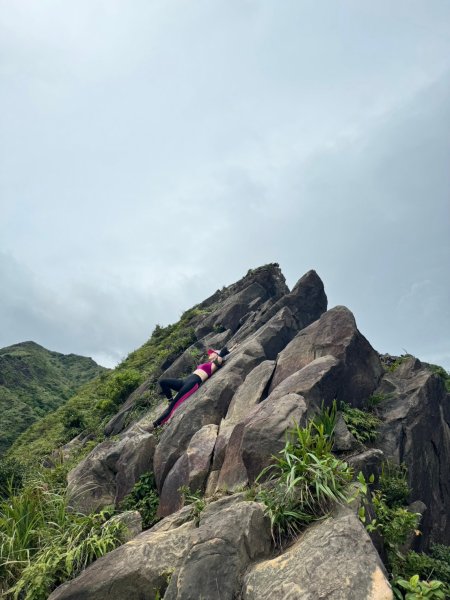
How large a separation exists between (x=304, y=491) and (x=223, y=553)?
1.78 m

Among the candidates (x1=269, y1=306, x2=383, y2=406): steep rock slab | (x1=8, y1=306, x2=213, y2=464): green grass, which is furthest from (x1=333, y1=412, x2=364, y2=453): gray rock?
(x1=8, y1=306, x2=213, y2=464): green grass

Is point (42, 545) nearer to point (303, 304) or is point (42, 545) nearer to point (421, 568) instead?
point (421, 568)

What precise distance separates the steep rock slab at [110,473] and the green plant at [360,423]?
6689 mm

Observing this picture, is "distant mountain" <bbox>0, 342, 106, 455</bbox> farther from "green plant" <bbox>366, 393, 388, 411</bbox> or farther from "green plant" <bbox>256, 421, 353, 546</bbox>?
"green plant" <bbox>256, 421, 353, 546</bbox>

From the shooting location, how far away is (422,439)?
12.1 m

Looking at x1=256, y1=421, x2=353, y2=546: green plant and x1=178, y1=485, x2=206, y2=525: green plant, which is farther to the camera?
x1=178, y1=485, x2=206, y2=525: green plant

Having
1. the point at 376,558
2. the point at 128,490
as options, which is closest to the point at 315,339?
the point at 128,490

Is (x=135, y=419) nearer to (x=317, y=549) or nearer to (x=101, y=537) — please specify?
(x=101, y=537)

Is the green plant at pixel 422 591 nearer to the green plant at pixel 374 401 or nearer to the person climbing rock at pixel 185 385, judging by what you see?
the green plant at pixel 374 401

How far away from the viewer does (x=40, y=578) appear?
24.1ft

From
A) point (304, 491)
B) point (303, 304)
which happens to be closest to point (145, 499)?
point (304, 491)

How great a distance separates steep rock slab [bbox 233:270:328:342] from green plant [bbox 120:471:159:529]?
1198cm

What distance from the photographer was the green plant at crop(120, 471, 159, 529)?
11070mm

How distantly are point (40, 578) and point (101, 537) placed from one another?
4.29 ft
